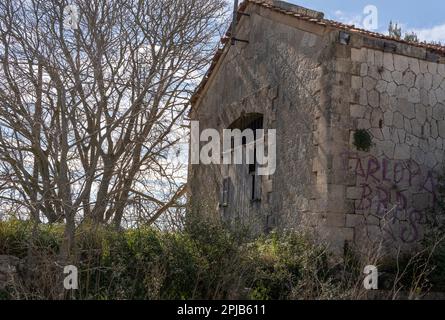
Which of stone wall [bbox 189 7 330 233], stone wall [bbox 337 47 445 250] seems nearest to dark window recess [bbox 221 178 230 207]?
stone wall [bbox 189 7 330 233]

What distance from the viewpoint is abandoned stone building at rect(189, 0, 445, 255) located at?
872 centimetres

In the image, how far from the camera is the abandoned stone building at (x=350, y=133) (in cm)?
872

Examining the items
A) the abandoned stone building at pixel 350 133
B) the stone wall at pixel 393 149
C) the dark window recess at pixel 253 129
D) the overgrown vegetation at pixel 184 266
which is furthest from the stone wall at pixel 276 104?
the overgrown vegetation at pixel 184 266

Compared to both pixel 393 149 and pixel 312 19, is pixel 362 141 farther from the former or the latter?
pixel 312 19

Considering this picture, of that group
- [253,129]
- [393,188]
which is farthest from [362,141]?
[253,129]

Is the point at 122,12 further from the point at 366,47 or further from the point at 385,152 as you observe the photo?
the point at 385,152

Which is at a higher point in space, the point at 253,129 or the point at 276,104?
the point at 276,104

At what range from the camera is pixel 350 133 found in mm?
8820

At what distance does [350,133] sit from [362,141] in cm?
22

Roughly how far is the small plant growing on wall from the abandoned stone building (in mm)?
15

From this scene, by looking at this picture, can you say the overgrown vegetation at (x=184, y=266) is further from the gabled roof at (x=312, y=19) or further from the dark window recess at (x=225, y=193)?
the gabled roof at (x=312, y=19)

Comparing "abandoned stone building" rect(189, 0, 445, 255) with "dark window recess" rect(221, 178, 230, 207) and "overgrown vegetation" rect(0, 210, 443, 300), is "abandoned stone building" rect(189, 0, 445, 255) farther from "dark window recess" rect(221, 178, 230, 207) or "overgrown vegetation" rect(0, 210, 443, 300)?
"dark window recess" rect(221, 178, 230, 207)

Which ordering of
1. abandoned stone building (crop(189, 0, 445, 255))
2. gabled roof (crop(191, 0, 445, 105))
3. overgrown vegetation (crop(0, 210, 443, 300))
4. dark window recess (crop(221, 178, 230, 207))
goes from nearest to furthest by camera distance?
overgrown vegetation (crop(0, 210, 443, 300))
abandoned stone building (crop(189, 0, 445, 255))
gabled roof (crop(191, 0, 445, 105))
dark window recess (crop(221, 178, 230, 207))
